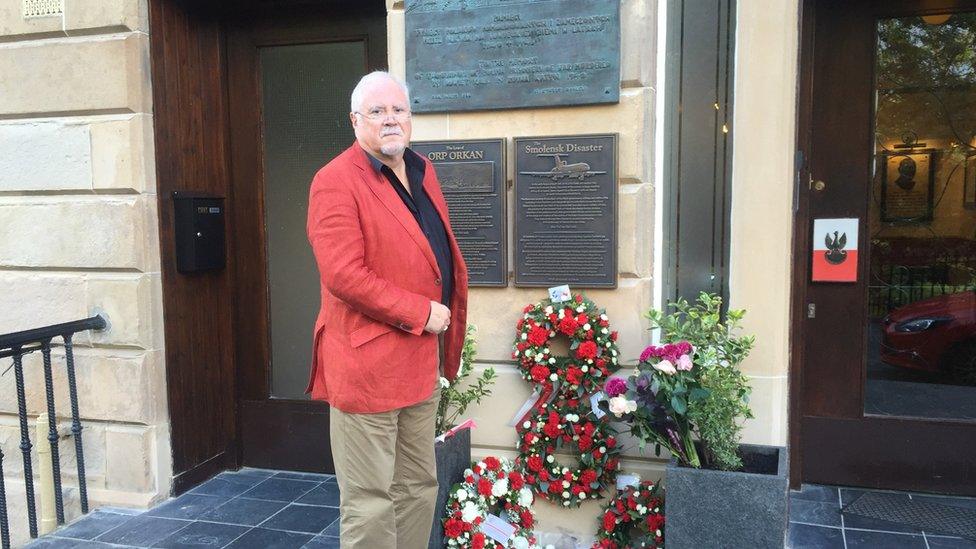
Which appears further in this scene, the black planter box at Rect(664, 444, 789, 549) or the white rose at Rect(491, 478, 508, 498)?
the white rose at Rect(491, 478, 508, 498)

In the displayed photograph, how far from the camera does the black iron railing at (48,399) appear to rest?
390 cm

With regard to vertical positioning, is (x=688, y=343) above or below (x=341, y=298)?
below

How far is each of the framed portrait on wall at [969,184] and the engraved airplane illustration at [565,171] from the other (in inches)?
88.2

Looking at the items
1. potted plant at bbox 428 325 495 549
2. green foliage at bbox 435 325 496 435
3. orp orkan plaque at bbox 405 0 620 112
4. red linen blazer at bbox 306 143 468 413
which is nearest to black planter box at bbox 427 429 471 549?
potted plant at bbox 428 325 495 549

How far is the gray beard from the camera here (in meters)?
2.68

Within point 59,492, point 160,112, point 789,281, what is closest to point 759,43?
point 789,281

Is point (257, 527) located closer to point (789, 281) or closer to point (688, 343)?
point (688, 343)

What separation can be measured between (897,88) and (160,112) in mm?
4354

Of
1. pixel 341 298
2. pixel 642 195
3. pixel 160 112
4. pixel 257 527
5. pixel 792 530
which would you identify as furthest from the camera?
pixel 160 112

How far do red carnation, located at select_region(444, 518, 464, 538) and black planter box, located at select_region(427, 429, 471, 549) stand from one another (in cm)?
4

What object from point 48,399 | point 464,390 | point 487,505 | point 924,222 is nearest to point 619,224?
point 464,390

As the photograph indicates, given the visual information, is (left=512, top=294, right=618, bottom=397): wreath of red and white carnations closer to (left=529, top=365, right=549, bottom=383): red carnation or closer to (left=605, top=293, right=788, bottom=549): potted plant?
(left=529, top=365, right=549, bottom=383): red carnation

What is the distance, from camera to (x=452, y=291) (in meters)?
3.00

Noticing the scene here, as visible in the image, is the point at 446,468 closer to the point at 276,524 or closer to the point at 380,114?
the point at 276,524
